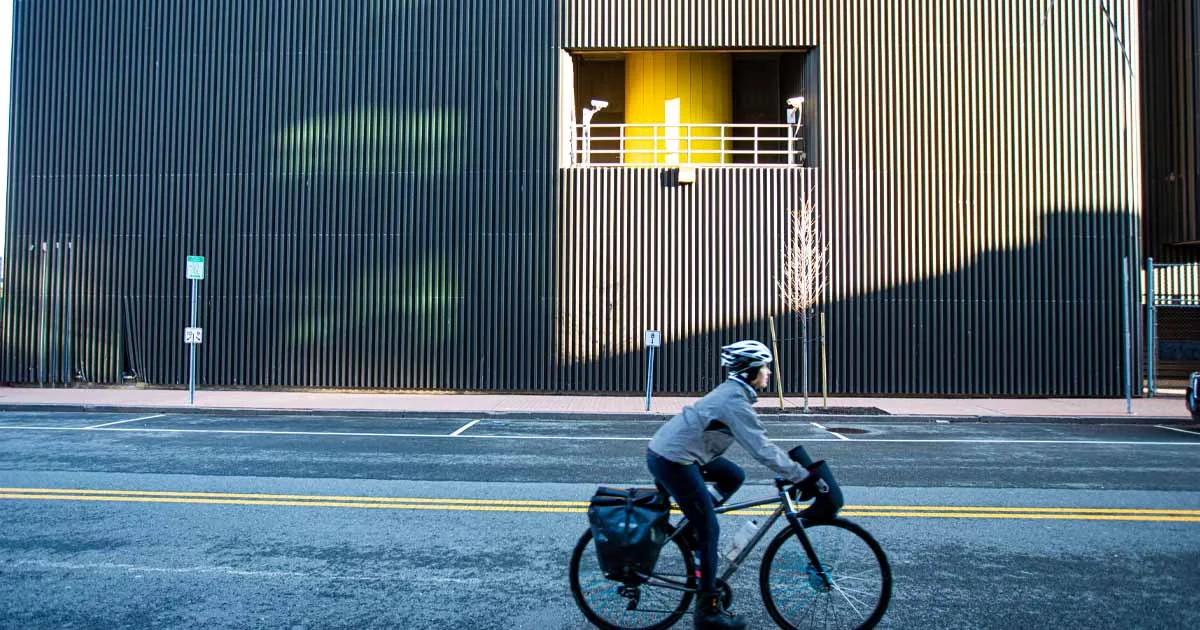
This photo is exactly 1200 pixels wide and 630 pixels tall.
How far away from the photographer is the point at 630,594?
3943 millimetres

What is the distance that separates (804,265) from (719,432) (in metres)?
14.3

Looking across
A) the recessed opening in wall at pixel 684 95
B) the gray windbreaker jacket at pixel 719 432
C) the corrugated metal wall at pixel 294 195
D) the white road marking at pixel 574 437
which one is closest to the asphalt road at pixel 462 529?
the white road marking at pixel 574 437

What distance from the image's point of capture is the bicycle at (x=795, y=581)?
388 centimetres

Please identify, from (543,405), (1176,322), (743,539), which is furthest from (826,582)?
(1176,322)

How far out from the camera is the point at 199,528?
19.6ft

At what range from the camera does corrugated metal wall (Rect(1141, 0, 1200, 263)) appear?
2033cm

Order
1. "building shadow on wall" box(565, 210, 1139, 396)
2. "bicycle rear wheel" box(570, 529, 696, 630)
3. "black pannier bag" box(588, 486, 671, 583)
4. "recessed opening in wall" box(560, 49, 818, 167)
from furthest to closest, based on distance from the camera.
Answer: "recessed opening in wall" box(560, 49, 818, 167) < "building shadow on wall" box(565, 210, 1139, 396) < "bicycle rear wheel" box(570, 529, 696, 630) < "black pannier bag" box(588, 486, 671, 583)

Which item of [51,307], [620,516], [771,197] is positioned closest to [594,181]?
[771,197]

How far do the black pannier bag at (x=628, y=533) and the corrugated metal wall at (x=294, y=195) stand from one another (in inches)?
602

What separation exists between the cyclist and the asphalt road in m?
0.52

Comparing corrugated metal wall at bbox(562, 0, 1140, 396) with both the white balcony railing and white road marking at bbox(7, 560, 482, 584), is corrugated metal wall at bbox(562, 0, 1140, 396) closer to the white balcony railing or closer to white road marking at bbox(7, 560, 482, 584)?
the white balcony railing

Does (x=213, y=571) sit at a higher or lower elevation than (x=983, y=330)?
lower

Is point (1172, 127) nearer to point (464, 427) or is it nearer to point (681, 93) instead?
point (681, 93)

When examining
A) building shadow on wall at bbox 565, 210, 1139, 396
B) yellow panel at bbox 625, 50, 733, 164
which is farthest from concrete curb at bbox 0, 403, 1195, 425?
yellow panel at bbox 625, 50, 733, 164
